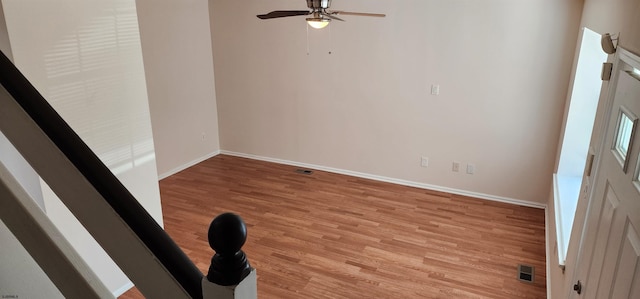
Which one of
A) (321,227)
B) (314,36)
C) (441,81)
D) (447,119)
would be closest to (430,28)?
(441,81)

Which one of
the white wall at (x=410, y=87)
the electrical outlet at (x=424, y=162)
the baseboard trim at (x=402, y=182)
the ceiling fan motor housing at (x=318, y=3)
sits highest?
the ceiling fan motor housing at (x=318, y=3)

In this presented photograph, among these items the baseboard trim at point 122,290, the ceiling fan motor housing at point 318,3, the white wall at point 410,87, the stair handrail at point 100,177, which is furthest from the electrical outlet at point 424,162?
the stair handrail at point 100,177

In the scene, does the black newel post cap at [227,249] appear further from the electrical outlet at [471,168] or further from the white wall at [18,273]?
the electrical outlet at [471,168]

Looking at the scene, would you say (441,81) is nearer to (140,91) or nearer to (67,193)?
(140,91)

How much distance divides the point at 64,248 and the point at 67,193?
6.4 inches

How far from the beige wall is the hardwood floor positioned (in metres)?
0.69

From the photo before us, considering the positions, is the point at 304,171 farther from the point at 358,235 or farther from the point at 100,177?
the point at 100,177

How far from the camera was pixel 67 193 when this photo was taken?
89cm

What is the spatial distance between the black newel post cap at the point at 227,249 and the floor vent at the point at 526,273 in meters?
3.49

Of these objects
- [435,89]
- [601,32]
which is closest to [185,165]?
[435,89]

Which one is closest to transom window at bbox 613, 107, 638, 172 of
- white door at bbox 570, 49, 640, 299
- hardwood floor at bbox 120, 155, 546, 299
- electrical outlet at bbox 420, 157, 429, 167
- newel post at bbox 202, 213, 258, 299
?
white door at bbox 570, 49, 640, 299

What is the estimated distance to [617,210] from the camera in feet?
5.24

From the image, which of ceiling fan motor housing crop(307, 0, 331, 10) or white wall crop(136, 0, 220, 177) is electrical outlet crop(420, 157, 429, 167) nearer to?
ceiling fan motor housing crop(307, 0, 331, 10)

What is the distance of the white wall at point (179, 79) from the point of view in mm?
5300
